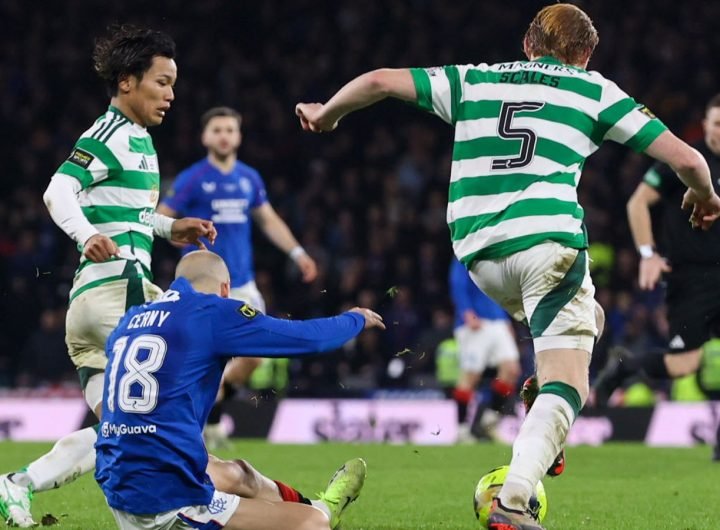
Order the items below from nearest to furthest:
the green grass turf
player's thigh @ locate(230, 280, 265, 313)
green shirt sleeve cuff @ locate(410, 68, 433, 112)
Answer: green shirt sleeve cuff @ locate(410, 68, 433, 112) < the green grass turf < player's thigh @ locate(230, 280, 265, 313)

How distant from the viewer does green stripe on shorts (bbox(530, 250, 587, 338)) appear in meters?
5.30

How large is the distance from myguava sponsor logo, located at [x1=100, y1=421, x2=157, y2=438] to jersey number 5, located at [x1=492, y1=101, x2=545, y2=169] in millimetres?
1778

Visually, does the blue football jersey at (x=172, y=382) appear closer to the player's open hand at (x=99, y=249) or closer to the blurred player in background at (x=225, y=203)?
the player's open hand at (x=99, y=249)

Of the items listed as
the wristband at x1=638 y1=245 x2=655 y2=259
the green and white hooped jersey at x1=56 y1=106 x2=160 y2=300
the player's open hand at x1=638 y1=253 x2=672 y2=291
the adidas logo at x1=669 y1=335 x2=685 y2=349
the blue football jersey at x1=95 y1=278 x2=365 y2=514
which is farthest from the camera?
the adidas logo at x1=669 y1=335 x2=685 y2=349

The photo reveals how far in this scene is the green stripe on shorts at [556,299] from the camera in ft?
17.4

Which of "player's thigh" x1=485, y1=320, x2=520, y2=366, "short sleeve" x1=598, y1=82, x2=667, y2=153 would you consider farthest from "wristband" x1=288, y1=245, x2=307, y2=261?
"short sleeve" x1=598, y1=82, x2=667, y2=153

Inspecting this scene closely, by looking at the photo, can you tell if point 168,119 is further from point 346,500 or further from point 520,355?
point 346,500

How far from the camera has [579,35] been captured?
5441 mm

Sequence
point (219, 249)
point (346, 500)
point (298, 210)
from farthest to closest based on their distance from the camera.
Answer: point (298, 210), point (219, 249), point (346, 500)

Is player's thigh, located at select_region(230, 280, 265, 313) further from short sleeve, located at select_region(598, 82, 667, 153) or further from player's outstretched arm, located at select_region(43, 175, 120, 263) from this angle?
short sleeve, located at select_region(598, 82, 667, 153)

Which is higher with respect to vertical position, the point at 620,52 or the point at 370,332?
the point at 620,52

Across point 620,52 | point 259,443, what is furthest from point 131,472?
point 620,52

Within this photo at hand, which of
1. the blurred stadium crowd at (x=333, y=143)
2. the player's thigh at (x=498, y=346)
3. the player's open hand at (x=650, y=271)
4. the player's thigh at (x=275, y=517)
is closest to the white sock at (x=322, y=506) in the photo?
the player's thigh at (x=275, y=517)

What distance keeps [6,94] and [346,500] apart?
17.2 m
